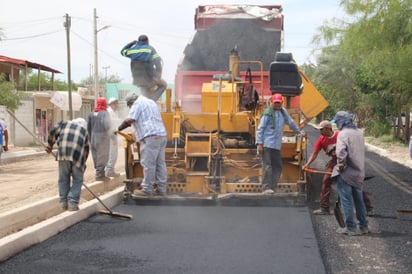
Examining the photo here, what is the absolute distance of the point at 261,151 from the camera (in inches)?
310

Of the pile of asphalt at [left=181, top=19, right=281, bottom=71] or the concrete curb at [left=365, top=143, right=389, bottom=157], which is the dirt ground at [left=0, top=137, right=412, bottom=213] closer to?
the concrete curb at [left=365, top=143, right=389, bottom=157]

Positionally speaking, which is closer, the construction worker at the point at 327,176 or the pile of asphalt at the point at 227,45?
the construction worker at the point at 327,176

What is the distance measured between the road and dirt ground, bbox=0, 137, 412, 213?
66.4 inches

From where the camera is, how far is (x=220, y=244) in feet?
18.7

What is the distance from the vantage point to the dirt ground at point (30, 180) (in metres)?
8.68

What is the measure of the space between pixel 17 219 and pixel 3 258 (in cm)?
112

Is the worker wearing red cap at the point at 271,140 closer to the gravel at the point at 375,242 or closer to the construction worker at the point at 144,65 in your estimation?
the gravel at the point at 375,242

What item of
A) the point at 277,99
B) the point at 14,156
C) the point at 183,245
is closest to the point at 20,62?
the point at 14,156

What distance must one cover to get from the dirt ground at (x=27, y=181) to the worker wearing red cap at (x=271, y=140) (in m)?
3.13

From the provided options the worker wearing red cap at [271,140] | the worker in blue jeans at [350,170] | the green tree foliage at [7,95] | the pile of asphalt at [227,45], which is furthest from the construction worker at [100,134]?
the green tree foliage at [7,95]

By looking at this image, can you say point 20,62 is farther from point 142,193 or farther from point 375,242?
point 375,242

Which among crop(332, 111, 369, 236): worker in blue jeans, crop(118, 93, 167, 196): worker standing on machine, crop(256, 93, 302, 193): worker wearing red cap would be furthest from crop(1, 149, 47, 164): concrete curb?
crop(332, 111, 369, 236): worker in blue jeans

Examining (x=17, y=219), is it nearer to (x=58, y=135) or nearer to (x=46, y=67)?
(x=58, y=135)

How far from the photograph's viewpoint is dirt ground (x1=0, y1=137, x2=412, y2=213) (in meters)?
8.68
